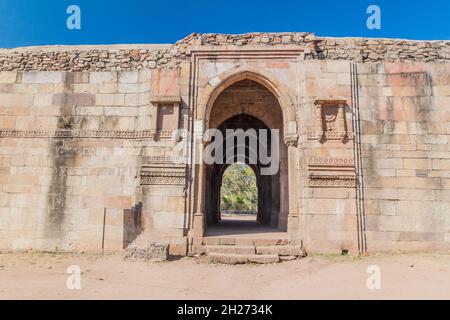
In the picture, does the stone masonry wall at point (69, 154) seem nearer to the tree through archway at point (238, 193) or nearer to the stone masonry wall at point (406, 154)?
the stone masonry wall at point (406, 154)

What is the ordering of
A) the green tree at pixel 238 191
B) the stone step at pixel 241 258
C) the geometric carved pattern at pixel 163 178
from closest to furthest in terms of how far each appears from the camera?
the stone step at pixel 241 258
the geometric carved pattern at pixel 163 178
the green tree at pixel 238 191

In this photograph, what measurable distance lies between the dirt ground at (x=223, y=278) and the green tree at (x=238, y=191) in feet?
80.6

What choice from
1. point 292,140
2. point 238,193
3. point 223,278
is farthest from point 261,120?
point 238,193

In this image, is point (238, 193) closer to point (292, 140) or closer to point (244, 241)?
point (292, 140)

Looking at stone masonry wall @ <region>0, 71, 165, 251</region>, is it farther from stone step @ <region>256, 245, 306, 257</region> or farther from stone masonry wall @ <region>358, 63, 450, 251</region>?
stone masonry wall @ <region>358, 63, 450, 251</region>

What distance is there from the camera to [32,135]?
8.02 m

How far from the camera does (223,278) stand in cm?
560

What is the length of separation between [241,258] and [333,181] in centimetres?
281

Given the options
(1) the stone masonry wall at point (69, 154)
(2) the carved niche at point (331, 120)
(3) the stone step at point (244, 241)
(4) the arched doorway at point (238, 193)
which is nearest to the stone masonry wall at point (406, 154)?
(2) the carved niche at point (331, 120)

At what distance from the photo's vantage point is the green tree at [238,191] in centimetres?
3134

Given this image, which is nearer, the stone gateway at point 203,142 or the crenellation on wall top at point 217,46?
the stone gateway at point 203,142

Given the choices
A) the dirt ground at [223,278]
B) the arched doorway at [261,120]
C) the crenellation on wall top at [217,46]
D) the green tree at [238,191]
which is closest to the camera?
the dirt ground at [223,278]
